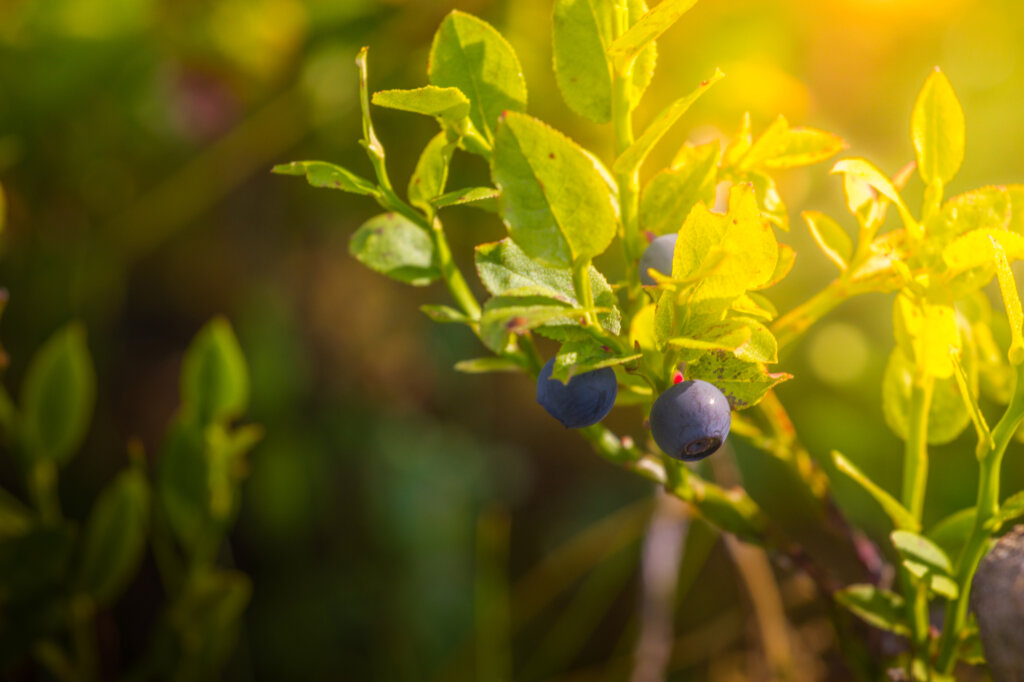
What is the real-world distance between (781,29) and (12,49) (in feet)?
2.80

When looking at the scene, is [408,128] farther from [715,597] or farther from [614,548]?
[715,597]

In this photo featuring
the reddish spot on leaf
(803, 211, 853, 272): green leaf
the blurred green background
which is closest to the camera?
the reddish spot on leaf

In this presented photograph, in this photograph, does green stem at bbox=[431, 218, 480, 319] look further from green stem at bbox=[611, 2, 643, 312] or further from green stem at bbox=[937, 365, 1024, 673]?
green stem at bbox=[937, 365, 1024, 673]

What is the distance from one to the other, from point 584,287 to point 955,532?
19 centimetres

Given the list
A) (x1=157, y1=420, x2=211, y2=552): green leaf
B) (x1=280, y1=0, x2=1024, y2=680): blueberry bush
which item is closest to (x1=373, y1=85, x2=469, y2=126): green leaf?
(x1=280, y1=0, x2=1024, y2=680): blueberry bush

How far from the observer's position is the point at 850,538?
0.35 metres

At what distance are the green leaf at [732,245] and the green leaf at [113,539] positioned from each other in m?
0.42

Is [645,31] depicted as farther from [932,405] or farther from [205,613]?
[205,613]

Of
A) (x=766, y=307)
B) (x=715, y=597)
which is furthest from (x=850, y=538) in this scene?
(x=715, y=597)

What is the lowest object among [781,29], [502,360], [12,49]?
[502,360]

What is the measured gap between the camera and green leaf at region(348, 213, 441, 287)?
28 cm

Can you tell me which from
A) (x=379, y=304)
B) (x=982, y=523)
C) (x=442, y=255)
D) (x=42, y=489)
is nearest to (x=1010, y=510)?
(x=982, y=523)

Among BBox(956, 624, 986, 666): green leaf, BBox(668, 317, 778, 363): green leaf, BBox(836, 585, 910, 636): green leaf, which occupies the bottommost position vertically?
BBox(956, 624, 986, 666): green leaf

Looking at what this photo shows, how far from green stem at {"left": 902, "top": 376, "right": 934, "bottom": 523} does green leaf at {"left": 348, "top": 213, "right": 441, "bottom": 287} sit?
185mm
